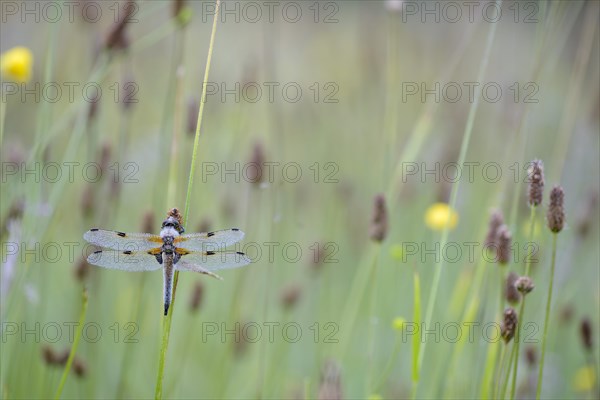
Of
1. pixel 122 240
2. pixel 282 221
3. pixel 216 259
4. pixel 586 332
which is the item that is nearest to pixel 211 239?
pixel 216 259

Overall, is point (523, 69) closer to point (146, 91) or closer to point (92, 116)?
point (146, 91)

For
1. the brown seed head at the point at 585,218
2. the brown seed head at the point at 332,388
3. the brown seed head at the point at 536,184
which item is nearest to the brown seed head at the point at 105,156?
the brown seed head at the point at 332,388

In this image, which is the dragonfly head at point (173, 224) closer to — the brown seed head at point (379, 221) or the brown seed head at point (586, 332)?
the brown seed head at point (379, 221)

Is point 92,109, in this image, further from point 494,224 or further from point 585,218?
point 585,218

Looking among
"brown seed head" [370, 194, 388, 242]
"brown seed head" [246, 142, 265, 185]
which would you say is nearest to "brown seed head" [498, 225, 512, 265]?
"brown seed head" [370, 194, 388, 242]

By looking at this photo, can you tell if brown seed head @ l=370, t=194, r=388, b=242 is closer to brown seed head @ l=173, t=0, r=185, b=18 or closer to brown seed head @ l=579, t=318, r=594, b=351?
brown seed head @ l=579, t=318, r=594, b=351
